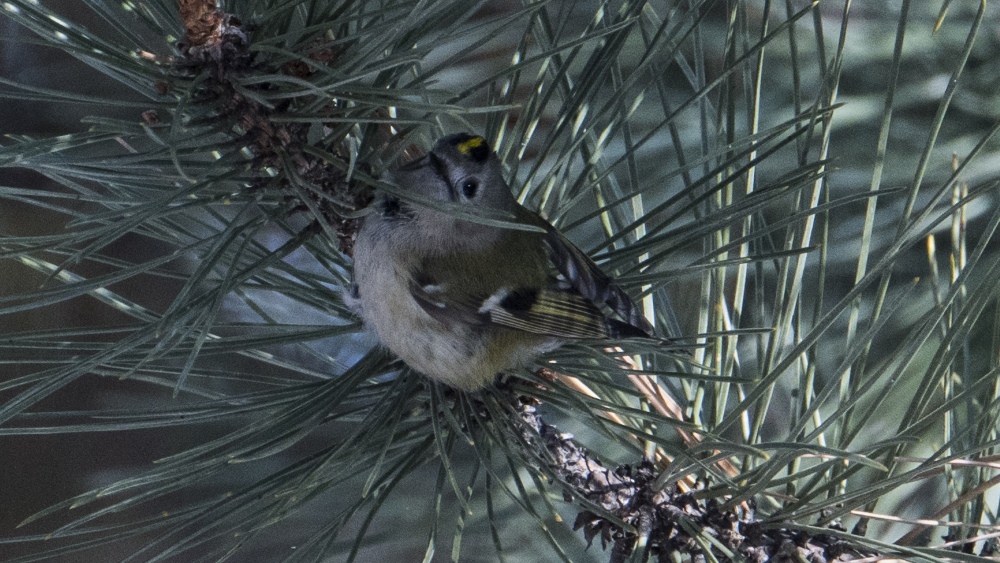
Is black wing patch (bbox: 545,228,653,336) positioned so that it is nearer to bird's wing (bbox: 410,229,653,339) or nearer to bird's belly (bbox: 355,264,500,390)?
bird's wing (bbox: 410,229,653,339)

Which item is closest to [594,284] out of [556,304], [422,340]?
[556,304]

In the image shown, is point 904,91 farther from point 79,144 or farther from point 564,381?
point 79,144

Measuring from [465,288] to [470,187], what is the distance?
0.39 ft

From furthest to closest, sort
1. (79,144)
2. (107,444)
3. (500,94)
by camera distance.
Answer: (107,444)
(500,94)
(79,144)

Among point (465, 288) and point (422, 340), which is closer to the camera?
point (422, 340)

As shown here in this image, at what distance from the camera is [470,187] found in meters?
0.91

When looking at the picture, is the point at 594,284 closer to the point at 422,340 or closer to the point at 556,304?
the point at 556,304

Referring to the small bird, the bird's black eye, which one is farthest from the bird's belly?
the bird's black eye

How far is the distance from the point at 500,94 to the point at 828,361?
645 millimetres

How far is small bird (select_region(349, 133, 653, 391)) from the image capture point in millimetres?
871

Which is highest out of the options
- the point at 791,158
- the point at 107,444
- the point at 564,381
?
the point at 791,158

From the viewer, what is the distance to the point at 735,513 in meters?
0.81

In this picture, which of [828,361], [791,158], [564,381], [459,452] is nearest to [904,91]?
[791,158]

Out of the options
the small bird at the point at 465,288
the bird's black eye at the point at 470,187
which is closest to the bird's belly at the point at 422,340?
the small bird at the point at 465,288
